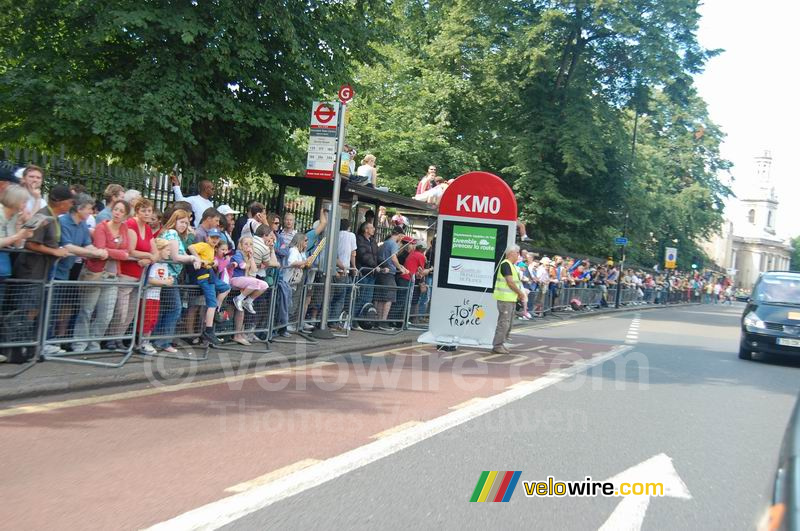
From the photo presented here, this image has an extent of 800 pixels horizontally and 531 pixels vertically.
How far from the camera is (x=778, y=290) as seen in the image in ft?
54.2

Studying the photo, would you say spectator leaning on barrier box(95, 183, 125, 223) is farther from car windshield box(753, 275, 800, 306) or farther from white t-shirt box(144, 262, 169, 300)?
car windshield box(753, 275, 800, 306)

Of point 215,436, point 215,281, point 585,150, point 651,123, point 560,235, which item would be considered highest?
point 651,123

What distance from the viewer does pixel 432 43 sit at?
115 feet

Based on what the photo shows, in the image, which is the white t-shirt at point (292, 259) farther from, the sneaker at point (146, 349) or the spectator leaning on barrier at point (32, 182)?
the spectator leaning on barrier at point (32, 182)

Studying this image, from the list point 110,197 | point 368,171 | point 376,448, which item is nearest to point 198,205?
point 110,197

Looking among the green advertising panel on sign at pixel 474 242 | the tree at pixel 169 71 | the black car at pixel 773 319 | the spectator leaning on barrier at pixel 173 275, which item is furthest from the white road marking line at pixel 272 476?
the black car at pixel 773 319

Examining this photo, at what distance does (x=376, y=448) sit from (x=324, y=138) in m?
7.21

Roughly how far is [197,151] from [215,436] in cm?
1064

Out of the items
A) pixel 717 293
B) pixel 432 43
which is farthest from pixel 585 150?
pixel 717 293

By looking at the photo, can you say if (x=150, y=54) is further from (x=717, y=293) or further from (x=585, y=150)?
(x=717, y=293)

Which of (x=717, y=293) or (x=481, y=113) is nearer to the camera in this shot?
(x=481, y=113)

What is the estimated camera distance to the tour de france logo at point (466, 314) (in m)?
13.3

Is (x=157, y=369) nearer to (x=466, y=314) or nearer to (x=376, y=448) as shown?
(x=376, y=448)

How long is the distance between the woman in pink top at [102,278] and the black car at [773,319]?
12.2 m
